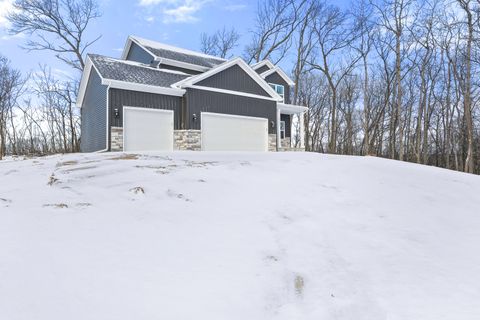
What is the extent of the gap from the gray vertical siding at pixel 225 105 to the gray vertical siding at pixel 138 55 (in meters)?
4.20

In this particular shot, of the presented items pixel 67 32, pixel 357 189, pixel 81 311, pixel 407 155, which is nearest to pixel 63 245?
pixel 81 311

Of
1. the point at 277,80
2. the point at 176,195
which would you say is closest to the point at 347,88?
the point at 277,80

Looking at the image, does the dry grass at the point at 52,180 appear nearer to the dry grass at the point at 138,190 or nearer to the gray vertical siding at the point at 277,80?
the dry grass at the point at 138,190

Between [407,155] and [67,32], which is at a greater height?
[67,32]

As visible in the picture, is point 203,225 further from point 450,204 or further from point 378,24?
point 378,24

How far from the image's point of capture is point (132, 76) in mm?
10586

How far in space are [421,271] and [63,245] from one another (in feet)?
8.40

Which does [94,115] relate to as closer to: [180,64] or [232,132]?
[180,64]

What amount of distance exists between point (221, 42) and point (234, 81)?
1447 cm

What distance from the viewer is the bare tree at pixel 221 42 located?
24.8 m

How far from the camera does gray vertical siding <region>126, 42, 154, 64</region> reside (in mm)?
14071

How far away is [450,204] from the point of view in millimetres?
3572

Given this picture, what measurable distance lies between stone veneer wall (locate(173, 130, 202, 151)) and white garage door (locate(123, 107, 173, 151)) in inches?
6.8

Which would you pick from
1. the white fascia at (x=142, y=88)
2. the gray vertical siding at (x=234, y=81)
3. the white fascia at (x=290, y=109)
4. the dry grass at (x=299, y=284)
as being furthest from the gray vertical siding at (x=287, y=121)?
the dry grass at (x=299, y=284)
